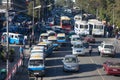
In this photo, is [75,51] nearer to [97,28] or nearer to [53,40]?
[53,40]

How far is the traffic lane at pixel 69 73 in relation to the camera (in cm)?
4197

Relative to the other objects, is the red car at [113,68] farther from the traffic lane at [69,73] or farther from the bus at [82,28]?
the bus at [82,28]

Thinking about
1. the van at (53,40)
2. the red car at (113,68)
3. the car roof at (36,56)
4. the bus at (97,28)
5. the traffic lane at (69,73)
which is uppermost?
the bus at (97,28)

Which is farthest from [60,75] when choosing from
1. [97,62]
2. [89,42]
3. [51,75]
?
[89,42]

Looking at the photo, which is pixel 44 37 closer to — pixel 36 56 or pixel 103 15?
pixel 36 56

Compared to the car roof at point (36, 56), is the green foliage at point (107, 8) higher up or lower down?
higher up

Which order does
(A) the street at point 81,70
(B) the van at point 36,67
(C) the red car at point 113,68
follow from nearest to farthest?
(B) the van at point 36,67
(A) the street at point 81,70
(C) the red car at point 113,68

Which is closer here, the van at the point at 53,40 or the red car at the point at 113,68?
the red car at the point at 113,68

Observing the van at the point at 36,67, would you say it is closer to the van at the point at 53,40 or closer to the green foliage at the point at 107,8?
the van at the point at 53,40

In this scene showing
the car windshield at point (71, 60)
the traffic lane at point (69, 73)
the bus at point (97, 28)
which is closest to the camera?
the traffic lane at point (69, 73)

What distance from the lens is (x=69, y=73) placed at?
44281 mm

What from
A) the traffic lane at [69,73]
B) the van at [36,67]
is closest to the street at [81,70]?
the traffic lane at [69,73]

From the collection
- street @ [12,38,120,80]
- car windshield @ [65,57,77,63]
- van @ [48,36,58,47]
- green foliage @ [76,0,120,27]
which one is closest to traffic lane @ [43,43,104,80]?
street @ [12,38,120,80]

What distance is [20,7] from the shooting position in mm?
115688
